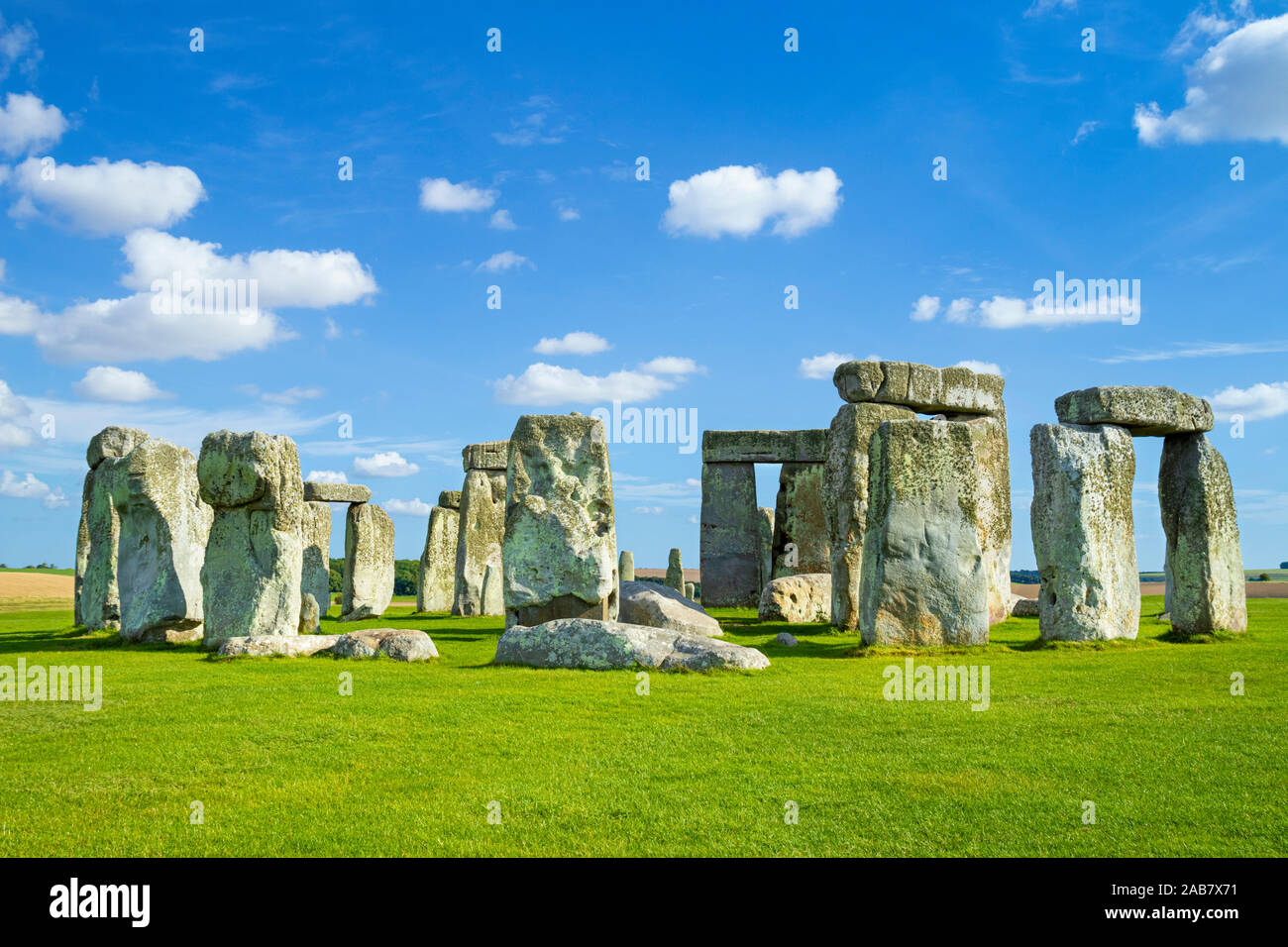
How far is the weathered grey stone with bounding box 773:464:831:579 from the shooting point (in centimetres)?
2205

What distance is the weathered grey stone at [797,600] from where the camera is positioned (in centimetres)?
1705

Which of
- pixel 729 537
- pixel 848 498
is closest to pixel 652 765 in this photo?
pixel 848 498

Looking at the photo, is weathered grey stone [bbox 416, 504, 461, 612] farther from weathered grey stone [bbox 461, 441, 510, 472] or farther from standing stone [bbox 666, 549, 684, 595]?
standing stone [bbox 666, 549, 684, 595]

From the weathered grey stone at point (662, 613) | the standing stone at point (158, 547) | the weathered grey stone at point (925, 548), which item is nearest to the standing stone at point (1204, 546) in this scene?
the weathered grey stone at point (925, 548)

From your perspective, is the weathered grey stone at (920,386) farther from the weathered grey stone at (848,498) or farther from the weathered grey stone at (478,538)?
the weathered grey stone at (478,538)

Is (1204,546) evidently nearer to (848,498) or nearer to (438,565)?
(848,498)

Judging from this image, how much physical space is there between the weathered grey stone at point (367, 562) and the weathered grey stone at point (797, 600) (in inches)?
378

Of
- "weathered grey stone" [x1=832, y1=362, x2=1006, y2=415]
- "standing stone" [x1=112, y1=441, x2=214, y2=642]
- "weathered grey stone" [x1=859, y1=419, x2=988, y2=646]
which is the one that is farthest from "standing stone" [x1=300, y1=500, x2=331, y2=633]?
"weathered grey stone" [x1=859, y1=419, x2=988, y2=646]

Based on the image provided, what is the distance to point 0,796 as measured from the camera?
552cm

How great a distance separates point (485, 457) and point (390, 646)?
1124 centimetres

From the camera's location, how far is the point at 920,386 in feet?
53.6
